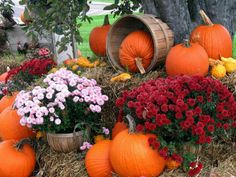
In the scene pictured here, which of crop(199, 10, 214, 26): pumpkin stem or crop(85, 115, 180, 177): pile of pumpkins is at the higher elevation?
crop(199, 10, 214, 26): pumpkin stem

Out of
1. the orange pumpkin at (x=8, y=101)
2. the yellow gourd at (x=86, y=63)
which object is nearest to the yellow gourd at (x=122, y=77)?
the yellow gourd at (x=86, y=63)

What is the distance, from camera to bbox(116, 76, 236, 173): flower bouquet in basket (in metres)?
2.44

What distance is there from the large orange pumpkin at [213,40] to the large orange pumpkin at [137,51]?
0.36 metres

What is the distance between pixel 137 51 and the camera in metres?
3.26

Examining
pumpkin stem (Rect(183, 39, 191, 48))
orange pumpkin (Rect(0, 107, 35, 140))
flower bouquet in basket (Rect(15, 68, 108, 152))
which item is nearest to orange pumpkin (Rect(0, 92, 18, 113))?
orange pumpkin (Rect(0, 107, 35, 140))

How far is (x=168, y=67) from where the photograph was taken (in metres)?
3.08

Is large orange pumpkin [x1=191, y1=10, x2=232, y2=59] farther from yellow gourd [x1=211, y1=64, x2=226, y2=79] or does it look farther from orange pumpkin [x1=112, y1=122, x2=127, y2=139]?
orange pumpkin [x1=112, y1=122, x2=127, y2=139]

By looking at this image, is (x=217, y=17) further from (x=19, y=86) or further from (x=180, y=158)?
(x=19, y=86)

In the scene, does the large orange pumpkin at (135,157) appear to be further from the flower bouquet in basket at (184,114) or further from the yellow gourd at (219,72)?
the yellow gourd at (219,72)

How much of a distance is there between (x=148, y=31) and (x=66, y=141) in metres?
1.13

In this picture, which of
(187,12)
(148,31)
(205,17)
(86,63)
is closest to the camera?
(205,17)

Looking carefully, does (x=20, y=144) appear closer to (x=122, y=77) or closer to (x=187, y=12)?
(x=122, y=77)

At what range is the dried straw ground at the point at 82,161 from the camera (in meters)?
2.68

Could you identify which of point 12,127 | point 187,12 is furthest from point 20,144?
point 187,12
